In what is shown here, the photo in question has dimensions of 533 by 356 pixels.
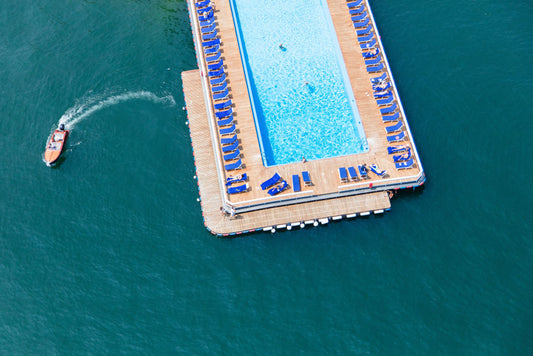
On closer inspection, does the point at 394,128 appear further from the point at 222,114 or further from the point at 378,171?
the point at 222,114

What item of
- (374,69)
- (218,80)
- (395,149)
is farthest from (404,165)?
(218,80)

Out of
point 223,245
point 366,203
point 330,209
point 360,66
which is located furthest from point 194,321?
point 360,66

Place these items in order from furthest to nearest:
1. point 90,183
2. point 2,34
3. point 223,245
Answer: point 2,34 < point 90,183 < point 223,245

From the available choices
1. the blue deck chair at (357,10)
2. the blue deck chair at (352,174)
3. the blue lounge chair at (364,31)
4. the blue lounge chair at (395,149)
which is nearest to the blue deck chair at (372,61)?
the blue lounge chair at (364,31)

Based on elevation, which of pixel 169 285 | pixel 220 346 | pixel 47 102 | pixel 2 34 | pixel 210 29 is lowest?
pixel 220 346

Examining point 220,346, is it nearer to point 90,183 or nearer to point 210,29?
point 90,183

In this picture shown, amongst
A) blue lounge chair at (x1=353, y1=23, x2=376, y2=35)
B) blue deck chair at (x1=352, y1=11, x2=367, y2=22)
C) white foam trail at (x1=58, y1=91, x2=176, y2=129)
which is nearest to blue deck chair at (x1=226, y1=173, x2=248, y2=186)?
white foam trail at (x1=58, y1=91, x2=176, y2=129)

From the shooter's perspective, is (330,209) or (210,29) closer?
(330,209)
